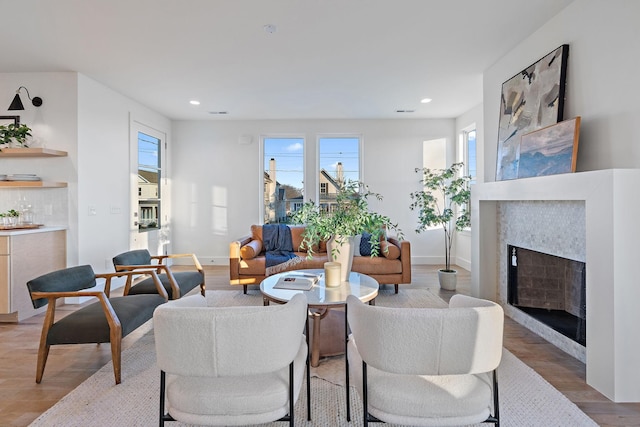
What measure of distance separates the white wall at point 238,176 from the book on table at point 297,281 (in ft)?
11.2

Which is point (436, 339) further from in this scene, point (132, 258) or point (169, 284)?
point (132, 258)

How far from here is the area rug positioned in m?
1.83

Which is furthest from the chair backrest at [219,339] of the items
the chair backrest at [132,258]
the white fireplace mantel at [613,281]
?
the chair backrest at [132,258]

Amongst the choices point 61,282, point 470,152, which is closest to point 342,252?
point 61,282

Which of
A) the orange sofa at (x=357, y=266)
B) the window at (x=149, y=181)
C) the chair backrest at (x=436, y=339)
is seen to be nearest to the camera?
the chair backrest at (x=436, y=339)

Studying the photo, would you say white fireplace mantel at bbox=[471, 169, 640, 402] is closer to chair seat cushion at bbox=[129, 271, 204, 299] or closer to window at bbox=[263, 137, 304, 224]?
chair seat cushion at bbox=[129, 271, 204, 299]

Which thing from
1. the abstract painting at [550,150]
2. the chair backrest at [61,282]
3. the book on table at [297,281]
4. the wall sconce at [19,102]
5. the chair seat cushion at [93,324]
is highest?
the wall sconce at [19,102]

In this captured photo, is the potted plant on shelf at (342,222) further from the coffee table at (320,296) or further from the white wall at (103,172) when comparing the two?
the white wall at (103,172)

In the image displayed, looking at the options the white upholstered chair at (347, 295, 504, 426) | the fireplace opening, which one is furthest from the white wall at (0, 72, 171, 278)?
the fireplace opening

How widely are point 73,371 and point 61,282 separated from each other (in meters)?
0.64

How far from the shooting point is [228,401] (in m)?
1.32

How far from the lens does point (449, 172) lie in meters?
4.90

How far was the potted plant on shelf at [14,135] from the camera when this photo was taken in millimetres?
3812

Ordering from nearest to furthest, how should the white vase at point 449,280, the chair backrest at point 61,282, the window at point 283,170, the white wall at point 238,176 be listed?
the chair backrest at point 61,282 < the white vase at point 449,280 < the white wall at point 238,176 < the window at point 283,170
